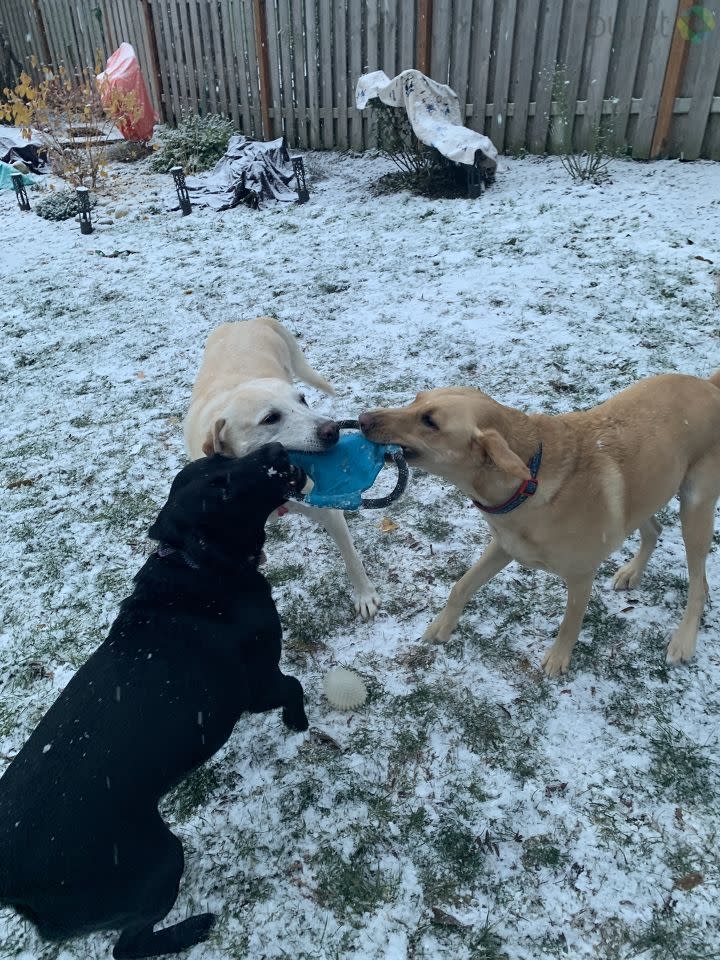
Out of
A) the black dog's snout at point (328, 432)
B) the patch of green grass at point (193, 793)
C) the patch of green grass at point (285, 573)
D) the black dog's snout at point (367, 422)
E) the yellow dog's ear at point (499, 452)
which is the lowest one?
the patch of green grass at point (193, 793)

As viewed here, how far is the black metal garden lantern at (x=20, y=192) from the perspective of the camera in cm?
916

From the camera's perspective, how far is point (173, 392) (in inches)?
197

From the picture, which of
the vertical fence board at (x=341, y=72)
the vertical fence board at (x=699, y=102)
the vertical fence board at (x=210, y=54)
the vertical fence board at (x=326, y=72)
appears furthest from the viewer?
the vertical fence board at (x=210, y=54)

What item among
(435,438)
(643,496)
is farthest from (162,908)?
(643,496)

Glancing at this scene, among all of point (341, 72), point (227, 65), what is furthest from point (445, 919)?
point (227, 65)

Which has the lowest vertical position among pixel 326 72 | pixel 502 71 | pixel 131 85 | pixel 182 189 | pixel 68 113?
pixel 182 189

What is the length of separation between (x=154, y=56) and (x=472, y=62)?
720 cm

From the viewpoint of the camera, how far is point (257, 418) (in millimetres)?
2902

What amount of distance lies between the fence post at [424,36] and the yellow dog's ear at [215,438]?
762 cm

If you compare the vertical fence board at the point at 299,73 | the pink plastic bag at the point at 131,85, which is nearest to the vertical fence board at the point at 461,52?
the vertical fence board at the point at 299,73

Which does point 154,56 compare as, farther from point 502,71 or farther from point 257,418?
point 257,418

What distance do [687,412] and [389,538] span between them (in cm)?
173

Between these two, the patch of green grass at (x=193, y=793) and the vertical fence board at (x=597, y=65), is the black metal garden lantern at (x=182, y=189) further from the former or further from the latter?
the patch of green grass at (x=193, y=793)

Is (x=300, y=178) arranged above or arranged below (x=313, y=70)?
below
